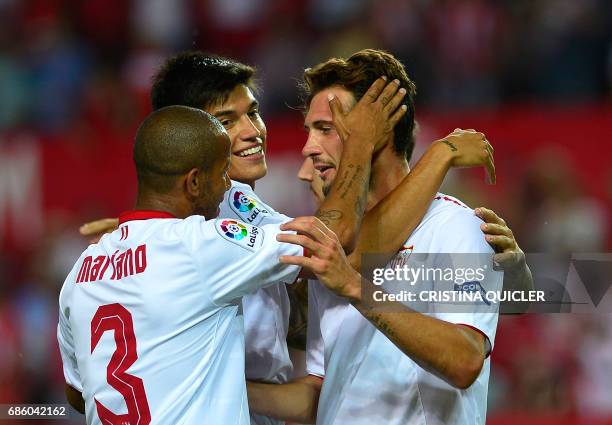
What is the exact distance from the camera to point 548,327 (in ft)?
28.6

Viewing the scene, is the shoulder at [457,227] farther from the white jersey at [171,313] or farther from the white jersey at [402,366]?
the white jersey at [171,313]

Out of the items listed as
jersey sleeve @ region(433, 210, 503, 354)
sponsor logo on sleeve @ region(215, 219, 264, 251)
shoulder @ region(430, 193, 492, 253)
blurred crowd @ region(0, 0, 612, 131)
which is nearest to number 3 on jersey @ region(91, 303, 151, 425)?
sponsor logo on sleeve @ region(215, 219, 264, 251)

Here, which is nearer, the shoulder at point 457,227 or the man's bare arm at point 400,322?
the man's bare arm at point 400,322

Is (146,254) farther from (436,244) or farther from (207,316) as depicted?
(436,244)

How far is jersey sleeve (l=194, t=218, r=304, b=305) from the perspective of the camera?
3744mm

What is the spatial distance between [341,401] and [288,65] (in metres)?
7.14

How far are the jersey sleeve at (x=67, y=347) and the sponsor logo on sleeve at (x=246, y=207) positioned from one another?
0.84 m

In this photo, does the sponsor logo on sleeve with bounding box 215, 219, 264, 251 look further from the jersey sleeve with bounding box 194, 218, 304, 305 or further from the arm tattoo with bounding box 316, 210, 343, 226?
the arm tattoo with bounding box 316, 210, 343, 226

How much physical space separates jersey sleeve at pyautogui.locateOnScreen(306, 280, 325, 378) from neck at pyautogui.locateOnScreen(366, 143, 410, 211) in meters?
0.42

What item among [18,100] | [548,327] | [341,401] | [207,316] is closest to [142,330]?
[207,316]

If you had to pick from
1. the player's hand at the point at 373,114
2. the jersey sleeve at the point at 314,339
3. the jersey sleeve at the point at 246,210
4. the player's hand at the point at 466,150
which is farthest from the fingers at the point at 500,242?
the jersey sleeve at the point at 246,210

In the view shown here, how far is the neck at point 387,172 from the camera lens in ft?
14.7

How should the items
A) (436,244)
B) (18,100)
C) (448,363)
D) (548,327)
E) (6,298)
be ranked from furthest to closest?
(18,100) → (6,298) → (548,327) → (436,244) → (448,363)

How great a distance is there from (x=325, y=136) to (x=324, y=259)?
3.12ft
